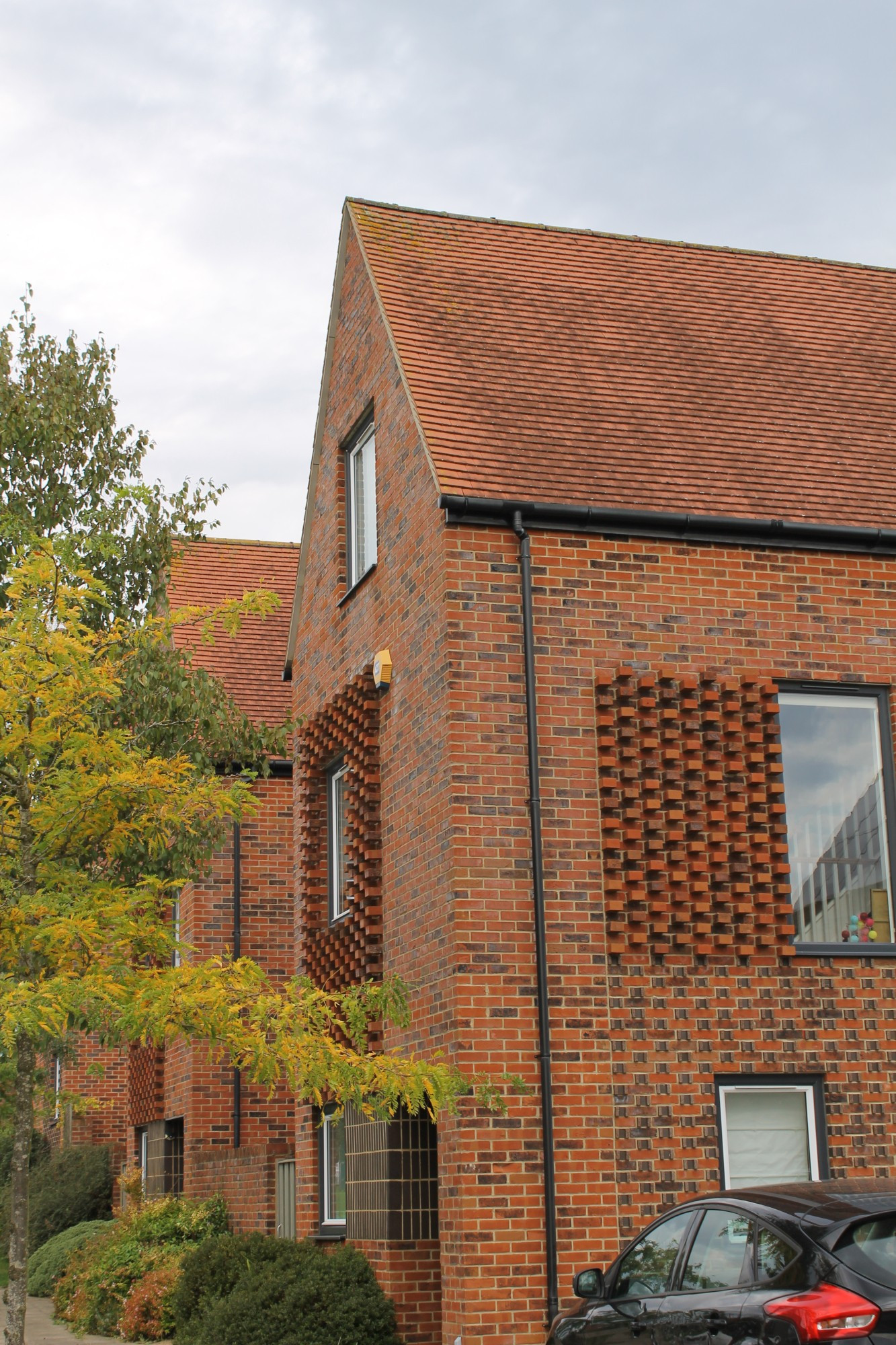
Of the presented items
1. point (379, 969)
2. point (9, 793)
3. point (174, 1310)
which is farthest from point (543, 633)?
point (174, 1310)

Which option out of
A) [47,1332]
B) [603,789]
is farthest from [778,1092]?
[47,1332]

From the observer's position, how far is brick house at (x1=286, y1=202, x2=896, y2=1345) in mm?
11133

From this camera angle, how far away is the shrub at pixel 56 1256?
19.6m

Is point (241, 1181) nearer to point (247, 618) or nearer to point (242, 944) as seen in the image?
point (242, 944)

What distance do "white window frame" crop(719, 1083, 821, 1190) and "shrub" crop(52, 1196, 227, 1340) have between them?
21.8 ft

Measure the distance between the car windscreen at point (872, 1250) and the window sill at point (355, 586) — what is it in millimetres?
8929

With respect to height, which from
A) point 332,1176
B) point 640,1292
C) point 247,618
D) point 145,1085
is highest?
point 247,618

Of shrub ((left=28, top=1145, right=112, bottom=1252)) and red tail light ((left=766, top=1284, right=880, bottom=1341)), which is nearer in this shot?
red tail light ((left=766, top=1284, right=880, bottom=1341))

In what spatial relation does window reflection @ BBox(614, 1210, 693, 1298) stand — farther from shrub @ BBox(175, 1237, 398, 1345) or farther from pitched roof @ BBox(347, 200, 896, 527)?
pitched roof @ BBox(347, 200, 896, 527)

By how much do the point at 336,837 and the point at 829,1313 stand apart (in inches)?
402

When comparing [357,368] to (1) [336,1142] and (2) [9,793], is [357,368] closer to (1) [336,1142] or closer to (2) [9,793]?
(2) [9,793]

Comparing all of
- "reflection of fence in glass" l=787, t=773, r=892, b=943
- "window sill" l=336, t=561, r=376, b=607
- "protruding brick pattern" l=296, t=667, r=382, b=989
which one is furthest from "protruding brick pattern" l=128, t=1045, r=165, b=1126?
"reflection of fence in glass" l=787, t=773, r=892, b=943

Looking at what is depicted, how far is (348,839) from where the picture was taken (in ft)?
47.3

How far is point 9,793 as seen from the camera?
36.0 ft
